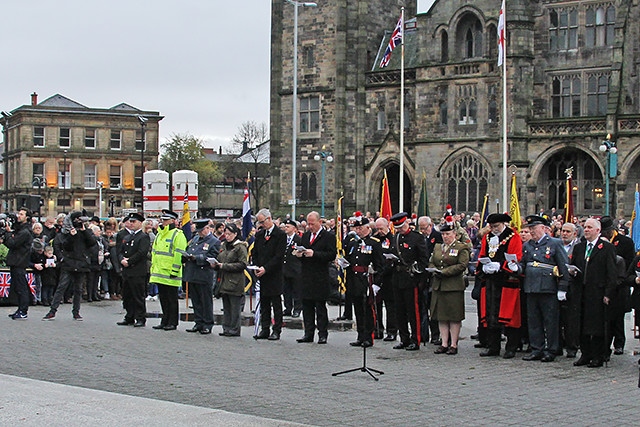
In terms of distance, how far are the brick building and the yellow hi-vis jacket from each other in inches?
2758

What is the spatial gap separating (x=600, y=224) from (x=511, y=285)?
1708mm

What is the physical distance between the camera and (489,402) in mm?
10695

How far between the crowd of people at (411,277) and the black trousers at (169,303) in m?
0.03

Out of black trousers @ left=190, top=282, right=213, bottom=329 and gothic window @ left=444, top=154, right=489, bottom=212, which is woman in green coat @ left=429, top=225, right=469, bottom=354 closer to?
black trousers @ left=190, top=282, right=213, bottom=329

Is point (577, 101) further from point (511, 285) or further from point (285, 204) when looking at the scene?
point (511, 285)

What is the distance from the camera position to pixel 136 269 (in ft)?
61.2

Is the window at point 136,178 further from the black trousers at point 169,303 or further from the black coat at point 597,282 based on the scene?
the black coat at point 597,282

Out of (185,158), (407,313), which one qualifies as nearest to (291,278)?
(407,313)

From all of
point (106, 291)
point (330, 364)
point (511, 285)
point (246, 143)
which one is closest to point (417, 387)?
point (330, 364)

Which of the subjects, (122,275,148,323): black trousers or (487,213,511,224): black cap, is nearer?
(487,213,511,224): black cap

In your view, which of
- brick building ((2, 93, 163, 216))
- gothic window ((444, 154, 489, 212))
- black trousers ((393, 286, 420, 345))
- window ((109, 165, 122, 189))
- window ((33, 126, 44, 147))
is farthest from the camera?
window ((109, 165, 122, 189))

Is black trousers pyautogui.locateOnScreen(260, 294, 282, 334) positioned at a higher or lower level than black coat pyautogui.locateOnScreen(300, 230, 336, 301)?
lower

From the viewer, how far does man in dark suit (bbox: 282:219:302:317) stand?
67.0 feet

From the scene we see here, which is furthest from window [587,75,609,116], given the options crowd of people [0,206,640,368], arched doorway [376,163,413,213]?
crowd of people [0,206,640,368]
